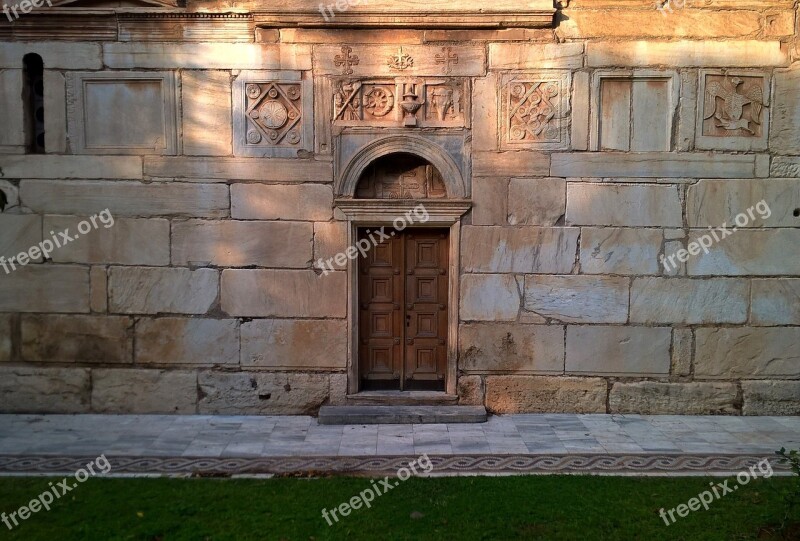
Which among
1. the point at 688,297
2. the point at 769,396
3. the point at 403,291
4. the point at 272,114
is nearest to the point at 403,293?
the point at 403,291

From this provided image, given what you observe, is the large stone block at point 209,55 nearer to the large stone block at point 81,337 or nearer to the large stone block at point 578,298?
the large stone block at point 81,337

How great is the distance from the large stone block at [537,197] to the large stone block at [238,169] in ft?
7.03

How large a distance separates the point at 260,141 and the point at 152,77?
145 centimetres

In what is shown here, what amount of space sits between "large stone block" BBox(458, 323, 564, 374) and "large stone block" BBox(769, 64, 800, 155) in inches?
131

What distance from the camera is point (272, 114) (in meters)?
6.35

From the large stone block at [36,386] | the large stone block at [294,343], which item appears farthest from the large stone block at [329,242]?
the large stone block at [36,386]

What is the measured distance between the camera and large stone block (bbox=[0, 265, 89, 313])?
6434 mm

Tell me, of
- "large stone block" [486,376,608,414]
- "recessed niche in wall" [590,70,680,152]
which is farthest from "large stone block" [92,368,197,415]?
"recessed niche in wall" [590,70,680,152]

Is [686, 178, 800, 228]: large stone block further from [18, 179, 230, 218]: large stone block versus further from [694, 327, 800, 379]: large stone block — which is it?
[18, 179, 230, 218]: large stone block

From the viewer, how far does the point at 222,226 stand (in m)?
6.38

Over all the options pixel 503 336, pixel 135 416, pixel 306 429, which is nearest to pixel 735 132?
pixel 503 336

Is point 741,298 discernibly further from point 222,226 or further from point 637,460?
point 222,226

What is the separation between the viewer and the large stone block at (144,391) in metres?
6.44

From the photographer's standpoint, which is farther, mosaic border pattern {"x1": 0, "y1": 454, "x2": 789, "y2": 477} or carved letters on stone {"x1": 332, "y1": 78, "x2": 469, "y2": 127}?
carved letters on stone {"x1": 332, "y1": 78, "x2": 469, "y2": 127}
